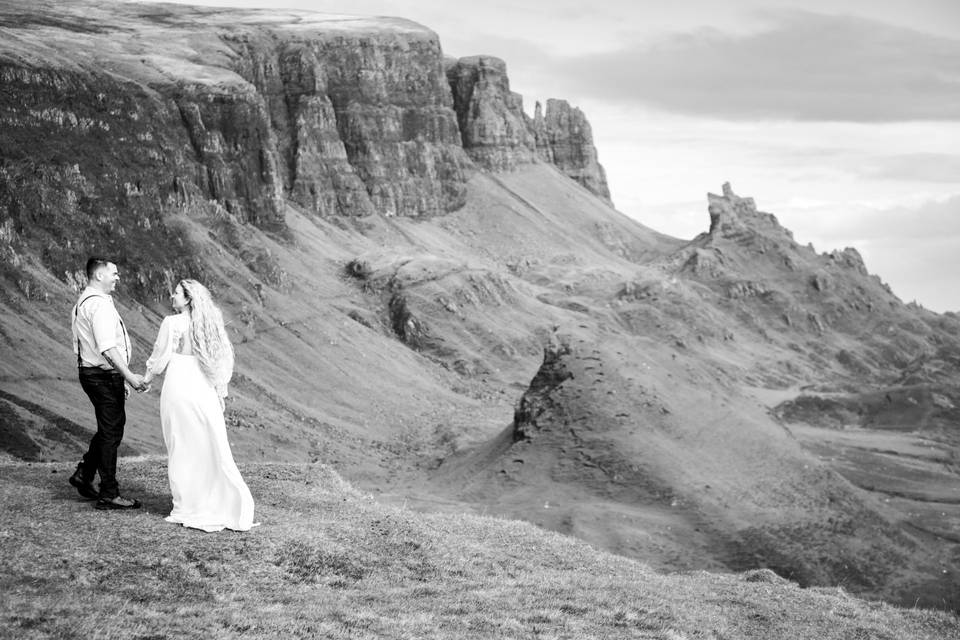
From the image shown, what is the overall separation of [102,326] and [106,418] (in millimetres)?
1458

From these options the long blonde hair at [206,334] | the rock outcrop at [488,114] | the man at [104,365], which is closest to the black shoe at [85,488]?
the man at [104,365]

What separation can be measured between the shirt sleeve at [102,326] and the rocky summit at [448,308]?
25929 millimetres

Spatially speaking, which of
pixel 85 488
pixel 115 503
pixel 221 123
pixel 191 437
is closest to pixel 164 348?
pixel 191 437

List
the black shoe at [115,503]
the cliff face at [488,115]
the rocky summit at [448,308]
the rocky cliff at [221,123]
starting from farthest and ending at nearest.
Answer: the cliff face at [488,115] < the rocky cliff at [221,123] < the rocky summit at [448,308] < the black shoe at [115,503]

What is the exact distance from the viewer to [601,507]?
4672 centimetres

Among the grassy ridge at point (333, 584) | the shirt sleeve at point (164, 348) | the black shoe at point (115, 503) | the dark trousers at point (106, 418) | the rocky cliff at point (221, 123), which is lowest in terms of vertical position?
the grassy ridge at point (333, 584)

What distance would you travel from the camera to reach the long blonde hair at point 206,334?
17422mm

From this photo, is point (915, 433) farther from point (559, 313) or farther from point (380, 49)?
point (380, 49)

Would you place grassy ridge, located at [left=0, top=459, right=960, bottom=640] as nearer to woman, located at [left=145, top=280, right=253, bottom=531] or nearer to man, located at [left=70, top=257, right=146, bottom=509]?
woman, located at [left=145, top=280, right=253, bottom=531]

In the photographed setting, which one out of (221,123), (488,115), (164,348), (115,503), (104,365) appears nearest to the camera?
(164,348)

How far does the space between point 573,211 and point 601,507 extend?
13378 centimetres

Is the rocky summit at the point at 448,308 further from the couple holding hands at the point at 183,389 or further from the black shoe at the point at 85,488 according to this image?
the couple holding hands at the point at 183,389

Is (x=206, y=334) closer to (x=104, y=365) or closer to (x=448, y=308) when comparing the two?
(x=104, y=365)

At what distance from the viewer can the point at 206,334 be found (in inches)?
689
